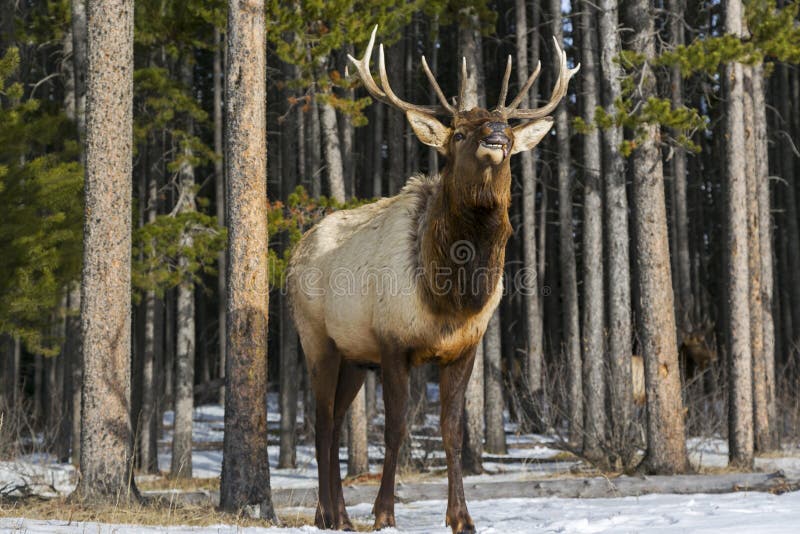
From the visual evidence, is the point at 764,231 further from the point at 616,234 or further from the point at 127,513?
the point at 127,513

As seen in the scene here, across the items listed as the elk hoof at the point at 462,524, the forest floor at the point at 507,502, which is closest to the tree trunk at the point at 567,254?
the forest floor at the point at 507,502

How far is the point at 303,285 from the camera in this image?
8.16 metres

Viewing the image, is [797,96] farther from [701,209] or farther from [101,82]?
[101,82]

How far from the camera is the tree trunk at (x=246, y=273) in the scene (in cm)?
727

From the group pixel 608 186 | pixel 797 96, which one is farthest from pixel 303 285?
pixel 797 96

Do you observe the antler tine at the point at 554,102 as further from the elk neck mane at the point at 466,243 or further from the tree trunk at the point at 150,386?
the tree trunk at the point at 150,386

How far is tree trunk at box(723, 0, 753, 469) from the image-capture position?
35.9 feet

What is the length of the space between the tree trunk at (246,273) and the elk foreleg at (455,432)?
1.62 meters

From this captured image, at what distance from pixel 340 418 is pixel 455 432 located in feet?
4.81

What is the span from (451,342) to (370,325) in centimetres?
90

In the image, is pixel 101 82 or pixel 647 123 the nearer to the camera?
pixel 101 82

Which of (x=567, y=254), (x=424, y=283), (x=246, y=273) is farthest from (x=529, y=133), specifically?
(x=567, y=254)

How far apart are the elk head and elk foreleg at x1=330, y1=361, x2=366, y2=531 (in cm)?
227

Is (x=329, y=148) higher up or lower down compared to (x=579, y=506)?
higher up
